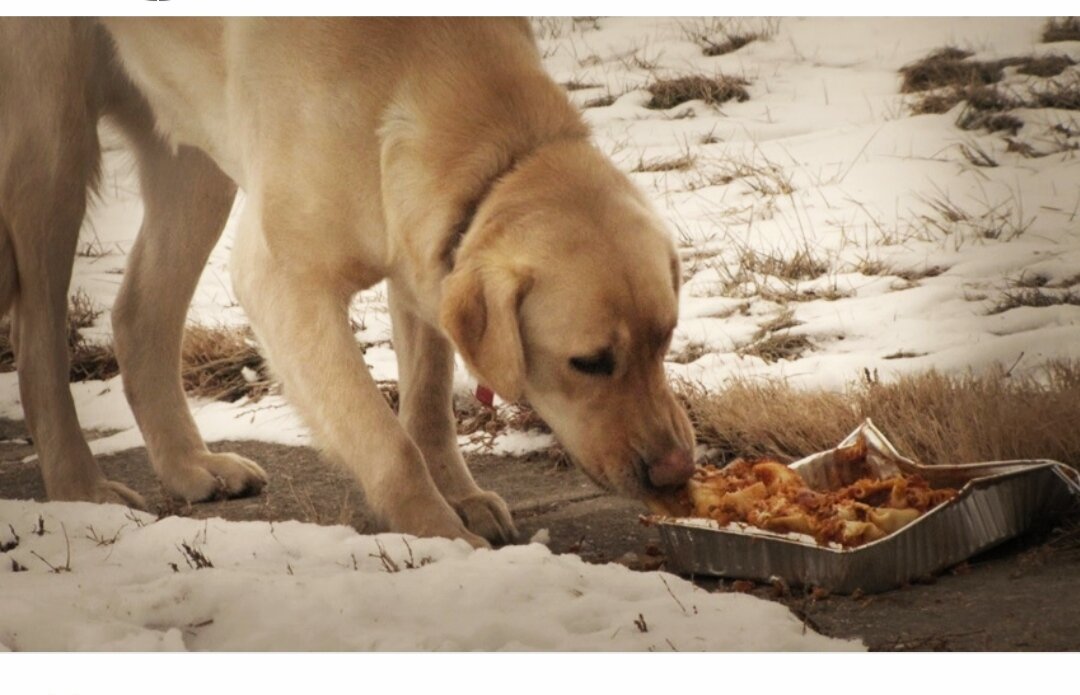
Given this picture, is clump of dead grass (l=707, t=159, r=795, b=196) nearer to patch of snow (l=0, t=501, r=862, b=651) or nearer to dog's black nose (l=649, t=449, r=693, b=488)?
dog's black nose (l=649, t=449, r=693, b=488)

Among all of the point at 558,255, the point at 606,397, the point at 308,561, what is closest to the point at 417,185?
the point at 558,255

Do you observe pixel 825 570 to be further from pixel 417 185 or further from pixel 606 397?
pixel 417 185

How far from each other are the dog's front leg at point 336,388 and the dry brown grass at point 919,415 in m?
0.80

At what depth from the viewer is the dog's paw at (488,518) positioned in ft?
10.6

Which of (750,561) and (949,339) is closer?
(750,561)

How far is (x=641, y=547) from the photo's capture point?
3.12 m

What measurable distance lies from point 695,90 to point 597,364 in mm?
1172

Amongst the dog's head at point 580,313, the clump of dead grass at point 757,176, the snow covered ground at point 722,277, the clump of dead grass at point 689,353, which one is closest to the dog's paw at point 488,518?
the snow covered ground at point 722,277

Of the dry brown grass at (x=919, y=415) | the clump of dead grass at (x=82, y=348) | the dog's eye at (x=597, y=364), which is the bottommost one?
the dry brown grass at (x=919, y=415)

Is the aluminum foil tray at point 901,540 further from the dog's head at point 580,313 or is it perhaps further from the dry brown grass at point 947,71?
the dry brown grass at point 947,71

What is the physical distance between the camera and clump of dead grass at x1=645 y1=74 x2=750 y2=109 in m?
3.69

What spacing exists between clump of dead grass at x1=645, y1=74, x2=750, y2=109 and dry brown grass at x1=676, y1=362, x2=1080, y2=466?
2.23 ft
